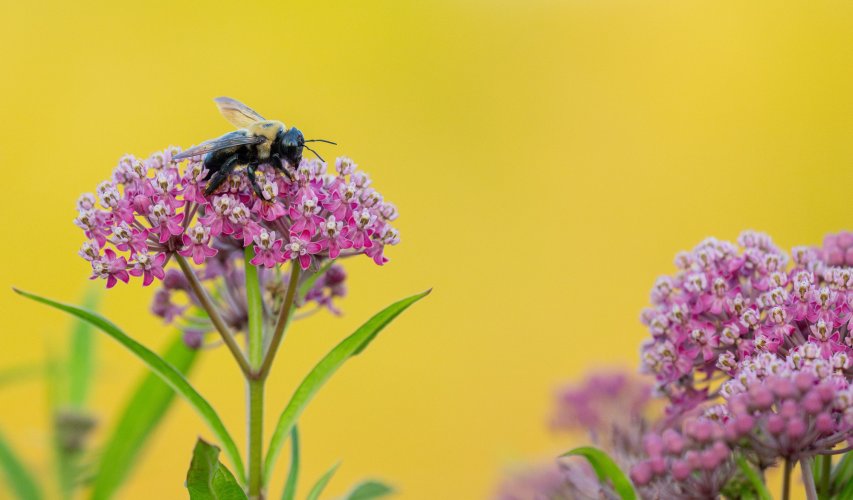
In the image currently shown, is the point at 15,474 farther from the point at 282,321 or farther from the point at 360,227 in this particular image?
the point at 360,227

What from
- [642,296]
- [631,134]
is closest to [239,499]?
[642,296]

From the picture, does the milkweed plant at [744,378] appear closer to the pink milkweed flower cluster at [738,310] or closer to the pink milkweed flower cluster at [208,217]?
the pink milkweed flower cluster at [738,310]

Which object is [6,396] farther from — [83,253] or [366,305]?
[83,253]

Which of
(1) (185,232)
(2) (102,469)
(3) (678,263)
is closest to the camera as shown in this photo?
(1) (185,232)

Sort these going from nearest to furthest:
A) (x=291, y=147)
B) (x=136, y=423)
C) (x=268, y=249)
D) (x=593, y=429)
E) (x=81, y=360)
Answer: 1. (x=268, y=249)
2. (x=291, y=147)
3. (x=593, y=429)
4. (x=136, y=423)
5. (x=81, y=360)

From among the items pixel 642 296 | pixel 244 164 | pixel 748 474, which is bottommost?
pixel 748 474

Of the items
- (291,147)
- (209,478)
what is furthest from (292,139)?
(209,478)

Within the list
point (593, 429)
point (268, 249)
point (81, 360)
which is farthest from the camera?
point (81, 360)
